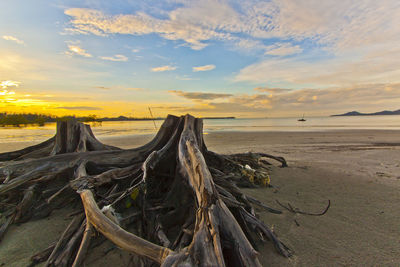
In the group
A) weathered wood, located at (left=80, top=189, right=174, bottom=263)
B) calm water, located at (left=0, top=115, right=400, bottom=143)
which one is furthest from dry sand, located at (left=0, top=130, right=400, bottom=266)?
calm water, located at (left=0, top=115, right=400, bottom=143)

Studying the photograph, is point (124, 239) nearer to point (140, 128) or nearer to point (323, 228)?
point (323, 228)

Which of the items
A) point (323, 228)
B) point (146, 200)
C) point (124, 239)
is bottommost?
point (323, 228)

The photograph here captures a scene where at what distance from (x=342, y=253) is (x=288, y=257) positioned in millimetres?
730

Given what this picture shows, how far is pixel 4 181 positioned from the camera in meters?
3.73

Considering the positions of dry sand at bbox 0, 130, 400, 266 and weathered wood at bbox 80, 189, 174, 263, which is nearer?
weathered wood at bbox 80, 189, 174, 263

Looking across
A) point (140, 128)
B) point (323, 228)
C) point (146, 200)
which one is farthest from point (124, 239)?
point (140, 128)

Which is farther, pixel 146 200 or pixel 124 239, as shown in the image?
pixel 146 200

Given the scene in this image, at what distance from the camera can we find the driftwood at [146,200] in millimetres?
1898

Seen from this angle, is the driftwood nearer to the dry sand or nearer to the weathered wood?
the weathered wood

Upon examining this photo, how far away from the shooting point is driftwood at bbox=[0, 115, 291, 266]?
1898mm

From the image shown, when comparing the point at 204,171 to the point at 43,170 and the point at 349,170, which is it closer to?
the point at 43,170

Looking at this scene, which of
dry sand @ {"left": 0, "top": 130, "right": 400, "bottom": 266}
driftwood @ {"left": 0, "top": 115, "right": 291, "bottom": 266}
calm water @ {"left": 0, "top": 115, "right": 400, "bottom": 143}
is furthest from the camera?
calm water @ {"left": 0, "top": 115, "right": 400, "bottom": 143}

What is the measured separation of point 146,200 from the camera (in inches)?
130

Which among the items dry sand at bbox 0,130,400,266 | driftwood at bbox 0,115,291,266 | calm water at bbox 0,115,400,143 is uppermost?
driftwood at bbox 0,115,291,266
